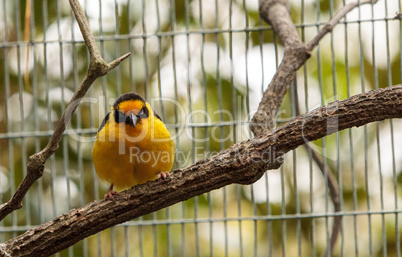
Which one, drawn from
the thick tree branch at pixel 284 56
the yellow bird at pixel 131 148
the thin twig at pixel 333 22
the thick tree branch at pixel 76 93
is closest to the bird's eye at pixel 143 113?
the yellow bird at pixel 131 148

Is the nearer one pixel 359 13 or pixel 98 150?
pixel 98 150

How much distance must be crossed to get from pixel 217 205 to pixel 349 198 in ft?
3.74

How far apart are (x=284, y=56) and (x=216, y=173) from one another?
1118 millimetres

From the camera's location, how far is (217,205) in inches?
177

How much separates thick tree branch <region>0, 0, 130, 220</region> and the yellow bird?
70cm

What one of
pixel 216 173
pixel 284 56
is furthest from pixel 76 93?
pixel 284 56

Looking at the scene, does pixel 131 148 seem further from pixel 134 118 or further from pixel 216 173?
pixel 216 173

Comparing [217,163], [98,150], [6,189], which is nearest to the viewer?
[217,163]

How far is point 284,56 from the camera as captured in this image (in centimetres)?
297

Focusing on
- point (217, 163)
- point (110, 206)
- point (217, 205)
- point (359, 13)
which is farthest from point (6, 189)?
point (359, 13)

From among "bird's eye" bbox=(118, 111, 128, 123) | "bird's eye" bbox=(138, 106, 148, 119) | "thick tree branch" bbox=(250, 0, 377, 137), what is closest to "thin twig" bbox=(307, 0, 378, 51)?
"thick tree branch" bbox=(250, 0, 377, 137)

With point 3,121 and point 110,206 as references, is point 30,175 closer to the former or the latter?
point 110,206

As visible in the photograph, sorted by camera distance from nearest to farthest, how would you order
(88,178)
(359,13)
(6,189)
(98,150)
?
(98,150)
(359,13)
(6,189)
(88,178)

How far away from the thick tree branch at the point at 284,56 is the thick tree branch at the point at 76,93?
0.90 meters
